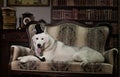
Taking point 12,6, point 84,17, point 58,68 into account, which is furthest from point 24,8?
point 58,68

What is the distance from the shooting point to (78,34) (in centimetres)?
354

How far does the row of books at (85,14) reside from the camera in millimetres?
4113

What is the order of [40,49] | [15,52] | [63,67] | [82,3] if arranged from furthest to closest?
[82,3], [40,49], [15,52], [63,67]

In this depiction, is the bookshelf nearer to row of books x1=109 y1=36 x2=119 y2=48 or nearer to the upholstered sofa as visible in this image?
row of books x1=109 y1=36 x2=119 y2=48

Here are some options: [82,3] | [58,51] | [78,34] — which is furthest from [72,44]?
[82,3]

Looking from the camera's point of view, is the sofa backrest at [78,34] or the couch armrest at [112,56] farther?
the sofa backrest at [78,34]

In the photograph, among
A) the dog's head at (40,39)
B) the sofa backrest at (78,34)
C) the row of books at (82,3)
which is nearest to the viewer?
the dog's head at (40,39)

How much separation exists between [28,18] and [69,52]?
4.00 ft

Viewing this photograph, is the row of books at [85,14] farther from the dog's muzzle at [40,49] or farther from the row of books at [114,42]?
the dog's muzzle at [40,49]

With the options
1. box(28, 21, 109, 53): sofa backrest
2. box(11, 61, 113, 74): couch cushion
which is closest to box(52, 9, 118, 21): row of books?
box(28, 21, 109, 53): sofa backrest

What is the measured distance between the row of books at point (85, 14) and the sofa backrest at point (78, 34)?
52 cm

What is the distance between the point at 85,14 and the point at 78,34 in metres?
0.70

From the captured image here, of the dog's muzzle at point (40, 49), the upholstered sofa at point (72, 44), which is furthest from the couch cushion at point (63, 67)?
the dog's muzzle at point (40, 49)

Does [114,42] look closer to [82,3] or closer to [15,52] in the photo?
[82,3]
